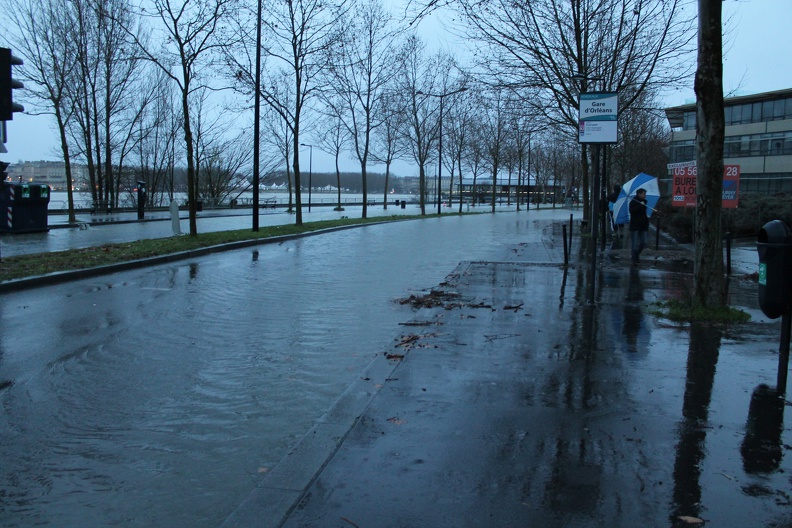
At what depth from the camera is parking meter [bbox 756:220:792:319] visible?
5215mm

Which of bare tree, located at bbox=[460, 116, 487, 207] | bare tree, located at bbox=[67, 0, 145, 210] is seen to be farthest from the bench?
bare tree, located at bbox=[460, 116, 487, 207]

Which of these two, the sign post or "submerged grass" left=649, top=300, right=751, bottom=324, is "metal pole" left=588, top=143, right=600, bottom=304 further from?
"submerged grass" left=649, top=300, right=751, bottom=324

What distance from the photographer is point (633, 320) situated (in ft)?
27.3

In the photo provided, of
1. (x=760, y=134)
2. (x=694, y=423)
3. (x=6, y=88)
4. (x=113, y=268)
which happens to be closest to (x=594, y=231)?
(x=694, y=423)

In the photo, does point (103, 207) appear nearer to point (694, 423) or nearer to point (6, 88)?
point (6, 88)

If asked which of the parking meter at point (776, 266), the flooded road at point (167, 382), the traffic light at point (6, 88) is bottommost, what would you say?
the flooded road at point (167, 382)

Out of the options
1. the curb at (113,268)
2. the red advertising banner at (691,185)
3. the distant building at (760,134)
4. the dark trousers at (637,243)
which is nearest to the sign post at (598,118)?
the dark trousers at (637,243)

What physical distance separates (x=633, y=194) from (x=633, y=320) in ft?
29.5

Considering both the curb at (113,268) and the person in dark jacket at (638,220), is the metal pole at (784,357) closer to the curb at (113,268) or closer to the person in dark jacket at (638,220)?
the person in dark jacket at (638,220)

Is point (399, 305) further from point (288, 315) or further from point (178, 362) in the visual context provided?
point (178, 362)

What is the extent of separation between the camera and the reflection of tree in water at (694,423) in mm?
3455

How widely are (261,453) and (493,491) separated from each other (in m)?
1.58

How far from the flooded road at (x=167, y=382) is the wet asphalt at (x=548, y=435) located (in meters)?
0.43

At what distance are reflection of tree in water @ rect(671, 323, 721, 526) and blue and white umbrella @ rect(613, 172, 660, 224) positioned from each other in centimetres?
954
